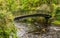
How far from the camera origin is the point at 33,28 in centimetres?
1240

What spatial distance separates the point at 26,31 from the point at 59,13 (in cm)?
408

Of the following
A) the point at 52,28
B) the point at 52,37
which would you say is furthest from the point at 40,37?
the point at 52,28

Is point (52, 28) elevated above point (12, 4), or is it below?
below

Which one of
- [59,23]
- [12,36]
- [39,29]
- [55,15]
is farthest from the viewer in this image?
[55,15]

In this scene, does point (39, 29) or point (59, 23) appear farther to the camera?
point (59, 23)

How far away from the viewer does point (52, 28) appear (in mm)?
12695

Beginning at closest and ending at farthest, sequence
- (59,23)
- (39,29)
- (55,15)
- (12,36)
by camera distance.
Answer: (12,36), (39,29), (59,23), (55,15)

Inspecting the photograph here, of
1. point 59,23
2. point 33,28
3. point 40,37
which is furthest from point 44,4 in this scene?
point 40,37

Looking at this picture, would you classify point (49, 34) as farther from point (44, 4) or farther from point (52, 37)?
point (44, 4)

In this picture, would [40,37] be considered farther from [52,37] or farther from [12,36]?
[12,36]

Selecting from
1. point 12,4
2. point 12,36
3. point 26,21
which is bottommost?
point 26,21

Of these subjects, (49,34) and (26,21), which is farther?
(26,21)

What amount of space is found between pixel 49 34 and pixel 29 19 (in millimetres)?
2969

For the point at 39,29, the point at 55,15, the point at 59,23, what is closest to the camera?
the point at 39,29
